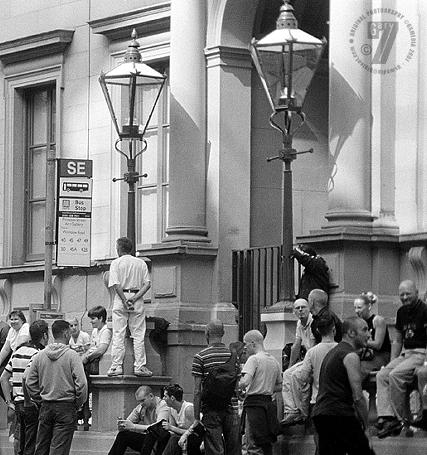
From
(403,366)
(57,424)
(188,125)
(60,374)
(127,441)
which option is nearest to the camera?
(403,366)

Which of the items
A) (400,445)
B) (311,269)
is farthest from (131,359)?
(400,445)

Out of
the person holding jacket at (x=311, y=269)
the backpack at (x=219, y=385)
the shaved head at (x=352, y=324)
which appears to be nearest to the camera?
the shaved head at (x=352, y=324)

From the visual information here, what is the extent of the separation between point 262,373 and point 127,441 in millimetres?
2591

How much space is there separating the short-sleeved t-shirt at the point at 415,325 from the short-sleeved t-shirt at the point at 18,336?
259 inches

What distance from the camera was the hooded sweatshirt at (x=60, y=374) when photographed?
2022 cm

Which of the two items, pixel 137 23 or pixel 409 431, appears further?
pixel 137 23

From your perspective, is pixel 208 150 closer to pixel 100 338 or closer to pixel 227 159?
pixel 227 159

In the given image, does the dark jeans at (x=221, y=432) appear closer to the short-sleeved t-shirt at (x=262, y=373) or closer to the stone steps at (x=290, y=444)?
the short-sleeved t-shirt at (x=262, y=373)

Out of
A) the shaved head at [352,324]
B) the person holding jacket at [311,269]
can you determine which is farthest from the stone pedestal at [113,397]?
the shaved head at [352,324]

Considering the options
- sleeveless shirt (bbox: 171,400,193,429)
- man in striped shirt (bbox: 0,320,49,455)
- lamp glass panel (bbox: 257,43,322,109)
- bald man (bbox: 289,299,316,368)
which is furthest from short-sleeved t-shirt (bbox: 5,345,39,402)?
lamp glass panel (bbox: 257,43,322,109)

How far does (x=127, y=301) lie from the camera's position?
22.5 m

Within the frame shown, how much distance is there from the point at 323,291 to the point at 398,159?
213 centimetres

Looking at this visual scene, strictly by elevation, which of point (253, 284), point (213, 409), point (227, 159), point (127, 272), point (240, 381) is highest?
point (227, 159)

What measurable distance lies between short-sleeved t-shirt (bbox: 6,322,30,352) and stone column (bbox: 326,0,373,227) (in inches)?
173
